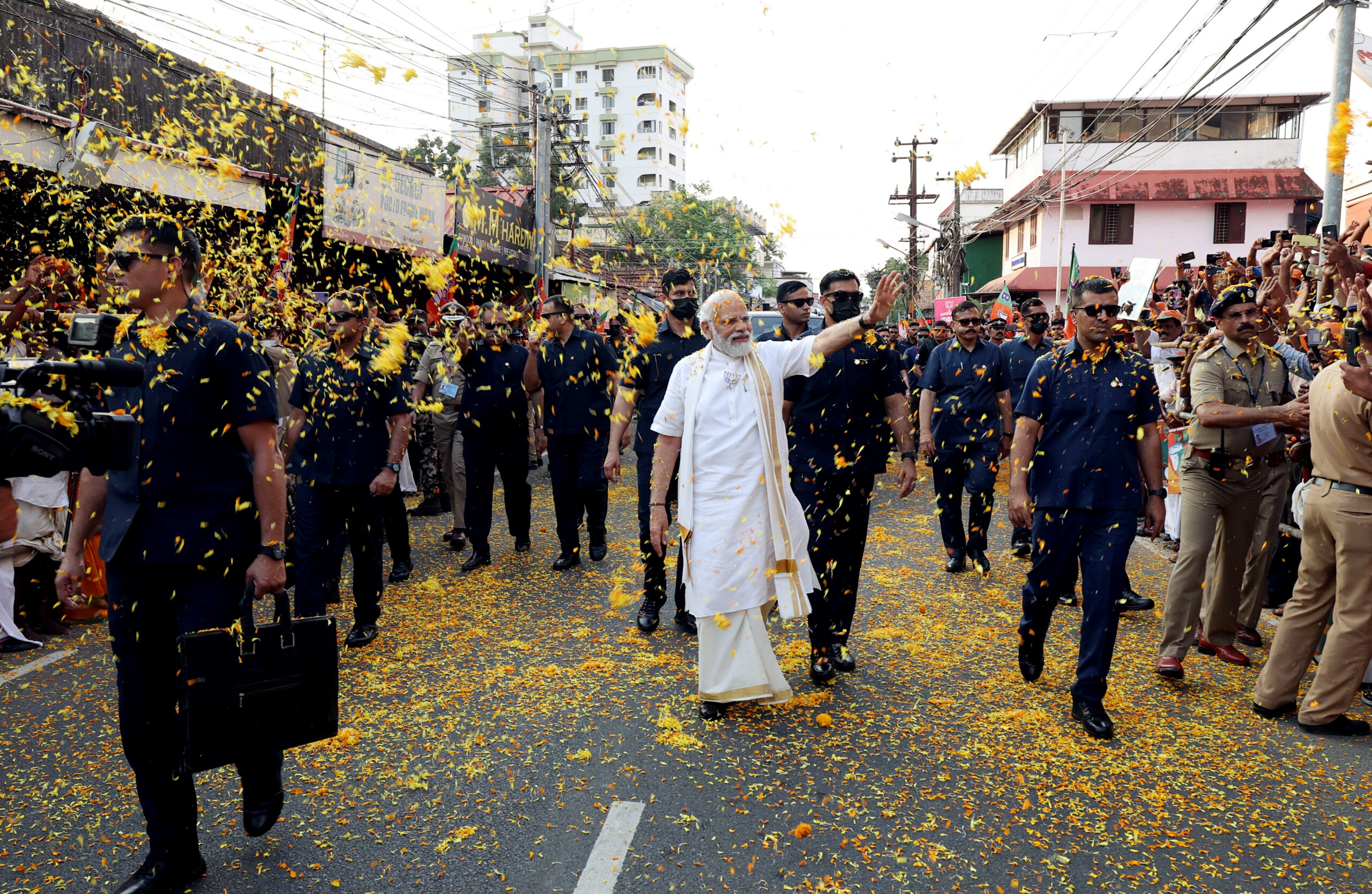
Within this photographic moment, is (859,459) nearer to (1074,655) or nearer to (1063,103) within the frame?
(1074,655)

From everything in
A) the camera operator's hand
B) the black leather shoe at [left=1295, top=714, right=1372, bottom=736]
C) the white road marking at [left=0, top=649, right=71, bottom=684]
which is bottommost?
the white road marking at [left=0, top=649, right=71, bottom=684]

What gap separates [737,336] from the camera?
4.89 m

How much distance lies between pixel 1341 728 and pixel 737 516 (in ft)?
10.4

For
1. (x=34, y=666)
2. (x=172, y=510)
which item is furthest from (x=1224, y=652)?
(x=34, y=666)

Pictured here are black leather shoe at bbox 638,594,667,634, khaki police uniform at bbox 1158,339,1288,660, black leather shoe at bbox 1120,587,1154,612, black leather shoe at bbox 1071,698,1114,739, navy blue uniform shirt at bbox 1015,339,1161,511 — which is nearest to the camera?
black leather shoe at bbox 1071,698,1114,739

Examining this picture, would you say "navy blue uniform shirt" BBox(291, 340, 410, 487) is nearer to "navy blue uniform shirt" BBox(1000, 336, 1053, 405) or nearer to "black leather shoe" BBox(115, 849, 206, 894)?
"black leather shoe" BBox(115, 849, 206, 894)

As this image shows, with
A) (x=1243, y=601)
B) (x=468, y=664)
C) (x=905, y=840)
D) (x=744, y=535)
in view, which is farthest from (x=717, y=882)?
(x=1243, y=601)

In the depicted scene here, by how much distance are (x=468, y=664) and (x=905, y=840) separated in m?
3.02

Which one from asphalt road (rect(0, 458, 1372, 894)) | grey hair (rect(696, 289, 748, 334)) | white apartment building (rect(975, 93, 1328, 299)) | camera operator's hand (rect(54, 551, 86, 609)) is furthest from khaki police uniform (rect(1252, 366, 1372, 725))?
white apartment building (rect(975, 93, 1328, 299))

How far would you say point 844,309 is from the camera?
221 inches

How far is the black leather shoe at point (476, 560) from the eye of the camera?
26.8 feet

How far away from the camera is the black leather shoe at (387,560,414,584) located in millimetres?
7895

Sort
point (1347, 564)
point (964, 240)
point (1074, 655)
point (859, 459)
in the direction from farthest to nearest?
point (964, 240) → point (1074, 655) → point (859, 459) → point (1347, 564)

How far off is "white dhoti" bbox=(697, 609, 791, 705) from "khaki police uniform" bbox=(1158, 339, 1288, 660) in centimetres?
248
